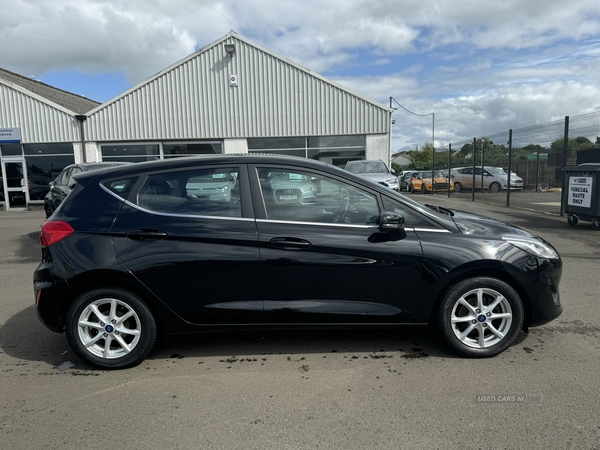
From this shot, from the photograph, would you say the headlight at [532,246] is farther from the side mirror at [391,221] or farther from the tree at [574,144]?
the tree at [574,144]

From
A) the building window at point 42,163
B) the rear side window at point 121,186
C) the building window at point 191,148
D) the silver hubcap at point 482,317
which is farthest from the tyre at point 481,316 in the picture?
the building window at point 42,163

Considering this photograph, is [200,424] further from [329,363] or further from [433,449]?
[433,449]

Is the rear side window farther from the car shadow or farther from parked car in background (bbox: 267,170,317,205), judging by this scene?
the car shadow

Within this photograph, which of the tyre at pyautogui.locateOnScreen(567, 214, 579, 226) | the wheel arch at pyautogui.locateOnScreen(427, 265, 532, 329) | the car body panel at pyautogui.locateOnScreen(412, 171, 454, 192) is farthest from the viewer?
the car body panel at pyautogui.locateOnScreen(412, 171, 454, 192)

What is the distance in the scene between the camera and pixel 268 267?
358 centimetres

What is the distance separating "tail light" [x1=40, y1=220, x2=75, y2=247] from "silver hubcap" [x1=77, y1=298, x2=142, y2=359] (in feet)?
1.96

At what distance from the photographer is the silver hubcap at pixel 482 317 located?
3682 mm

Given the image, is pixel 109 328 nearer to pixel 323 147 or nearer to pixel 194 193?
pixel 194 193

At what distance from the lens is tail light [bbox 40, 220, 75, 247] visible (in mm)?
3656

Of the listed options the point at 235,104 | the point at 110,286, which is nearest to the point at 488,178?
the point at 235,104

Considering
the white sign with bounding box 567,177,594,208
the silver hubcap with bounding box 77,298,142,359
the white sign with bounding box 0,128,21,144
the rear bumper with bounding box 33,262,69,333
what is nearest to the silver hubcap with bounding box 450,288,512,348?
the silver hubcap with bounding box 77,298,142,359

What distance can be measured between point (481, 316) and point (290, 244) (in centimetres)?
164

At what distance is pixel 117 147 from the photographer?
21188 mm

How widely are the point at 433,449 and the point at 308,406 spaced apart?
0.85 meters
